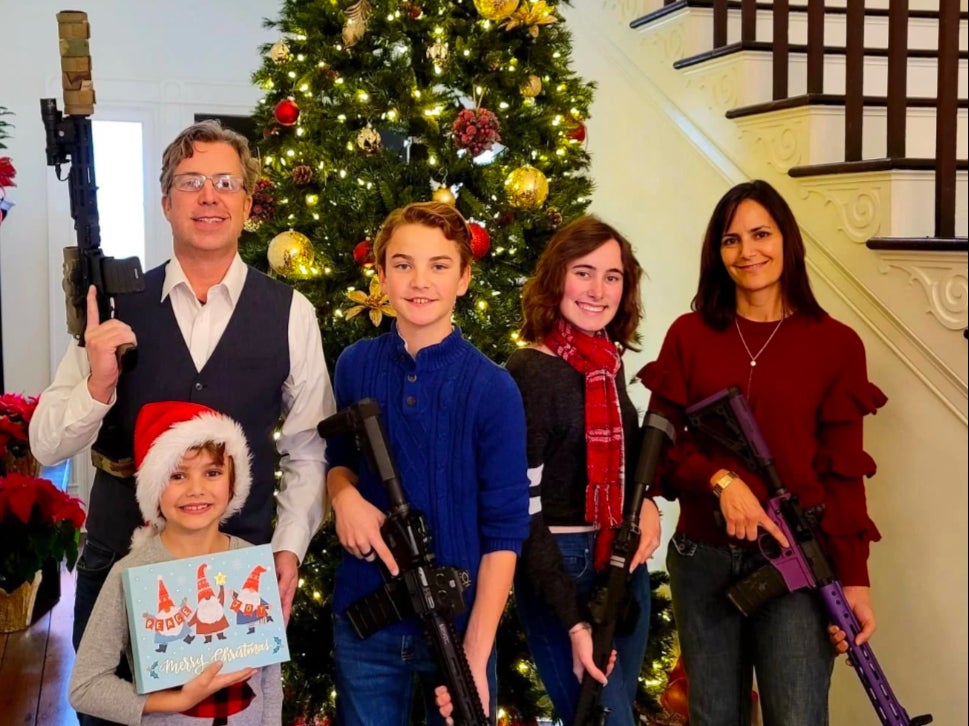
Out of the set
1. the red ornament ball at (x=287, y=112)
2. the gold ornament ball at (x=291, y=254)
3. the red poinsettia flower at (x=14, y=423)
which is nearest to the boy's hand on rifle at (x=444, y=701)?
the gold ornament ball at (x=291, y=254)

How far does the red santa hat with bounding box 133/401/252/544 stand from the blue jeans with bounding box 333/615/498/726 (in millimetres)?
320

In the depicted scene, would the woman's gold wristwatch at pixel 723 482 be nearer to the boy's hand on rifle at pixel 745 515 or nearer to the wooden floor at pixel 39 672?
the boy's hand on rifle at pixel 745 515

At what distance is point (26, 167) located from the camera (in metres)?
5.08

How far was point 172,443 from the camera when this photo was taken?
5.14ft

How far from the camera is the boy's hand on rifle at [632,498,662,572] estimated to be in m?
1.88

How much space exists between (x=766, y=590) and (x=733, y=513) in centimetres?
16

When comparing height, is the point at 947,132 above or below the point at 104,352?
above

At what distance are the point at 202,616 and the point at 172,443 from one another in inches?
10.8

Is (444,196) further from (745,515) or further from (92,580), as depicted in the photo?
(92,580)

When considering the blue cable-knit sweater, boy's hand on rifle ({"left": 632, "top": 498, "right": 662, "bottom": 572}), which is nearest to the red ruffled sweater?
boy's hand on rifle ({"left": 632, "top": 498, "right": 662, "bottom": 572})

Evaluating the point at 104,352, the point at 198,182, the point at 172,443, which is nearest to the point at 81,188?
the point at 198,182

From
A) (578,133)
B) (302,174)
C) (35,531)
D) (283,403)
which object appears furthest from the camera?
(35,531)

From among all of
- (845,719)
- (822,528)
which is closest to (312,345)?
(822,528)

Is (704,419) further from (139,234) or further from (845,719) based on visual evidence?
(139,234)
